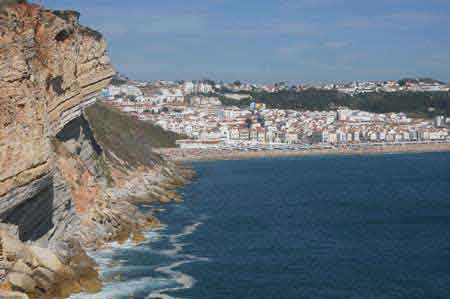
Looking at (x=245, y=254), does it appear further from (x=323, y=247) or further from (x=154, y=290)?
(x=154, y=290)

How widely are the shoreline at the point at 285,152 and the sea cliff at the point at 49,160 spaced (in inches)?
2087

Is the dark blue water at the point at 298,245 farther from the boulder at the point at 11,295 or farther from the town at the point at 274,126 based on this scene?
the town at the point at 274,126

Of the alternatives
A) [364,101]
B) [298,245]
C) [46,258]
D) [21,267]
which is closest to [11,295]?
[21,267]

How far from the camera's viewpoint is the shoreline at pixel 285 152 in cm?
8622

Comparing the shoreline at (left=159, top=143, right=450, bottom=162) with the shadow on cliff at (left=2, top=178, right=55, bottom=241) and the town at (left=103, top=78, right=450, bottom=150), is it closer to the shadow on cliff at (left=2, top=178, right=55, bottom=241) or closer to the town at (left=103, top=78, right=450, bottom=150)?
the town at (left=103, top=78, right=450, bottom=150)

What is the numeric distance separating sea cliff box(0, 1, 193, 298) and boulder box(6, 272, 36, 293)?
0.03m

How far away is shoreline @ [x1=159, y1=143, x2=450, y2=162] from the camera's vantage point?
86219 millimetres

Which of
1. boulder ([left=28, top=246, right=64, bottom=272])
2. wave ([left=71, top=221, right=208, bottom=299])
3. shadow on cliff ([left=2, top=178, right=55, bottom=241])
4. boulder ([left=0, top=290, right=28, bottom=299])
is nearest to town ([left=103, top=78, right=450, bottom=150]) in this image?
wave ([left=71, top=221, right=208, bottom=299])

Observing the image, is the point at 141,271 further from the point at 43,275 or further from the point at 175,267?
the point at 43,275

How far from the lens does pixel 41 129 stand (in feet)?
63.4

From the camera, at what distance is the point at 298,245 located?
27.3 metres

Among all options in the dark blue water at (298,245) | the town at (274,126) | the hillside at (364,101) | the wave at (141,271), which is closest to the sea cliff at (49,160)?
the wave at (141,271)

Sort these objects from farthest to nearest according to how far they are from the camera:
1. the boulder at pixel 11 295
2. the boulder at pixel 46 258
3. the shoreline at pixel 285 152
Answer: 1. the shoreline at pixel 285 152
2. the boulder at pixel 46 258
3. the boulder at pixel 11 295

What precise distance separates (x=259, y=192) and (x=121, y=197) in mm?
12477
